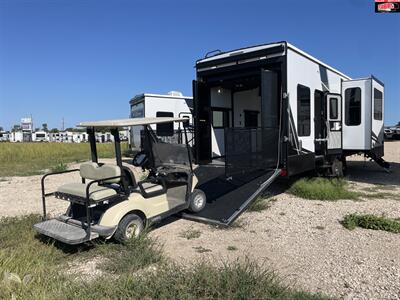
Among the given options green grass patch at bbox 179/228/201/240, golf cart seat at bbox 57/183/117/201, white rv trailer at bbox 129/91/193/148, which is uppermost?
white rv trailer at bbox 129/91/193/148

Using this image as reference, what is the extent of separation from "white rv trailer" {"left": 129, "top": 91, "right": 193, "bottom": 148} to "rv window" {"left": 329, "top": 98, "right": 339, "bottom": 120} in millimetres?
5860

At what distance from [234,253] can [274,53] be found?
398cm

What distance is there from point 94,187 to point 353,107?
7.38 meters

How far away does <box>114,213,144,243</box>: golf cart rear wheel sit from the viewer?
14.4 ft

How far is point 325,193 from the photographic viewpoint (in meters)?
7.19

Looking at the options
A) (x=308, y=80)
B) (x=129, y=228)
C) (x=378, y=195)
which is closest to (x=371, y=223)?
(x=378, y=195)

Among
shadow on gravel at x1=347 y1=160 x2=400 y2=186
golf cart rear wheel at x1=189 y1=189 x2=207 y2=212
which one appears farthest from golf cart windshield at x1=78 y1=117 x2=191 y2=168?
shadow on gravel at x1=347 y1=160 x2=400 y2=186

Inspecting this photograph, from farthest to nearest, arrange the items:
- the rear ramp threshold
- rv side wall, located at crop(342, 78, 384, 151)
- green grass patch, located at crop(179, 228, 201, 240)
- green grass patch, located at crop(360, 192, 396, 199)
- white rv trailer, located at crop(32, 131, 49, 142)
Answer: white rv trailer, located at crop(32, 131, 49, 142) < rv side wall, located at crop(342, 78, 384, 151) < green grass patch, located at crop(360, 192, 396, 199) < the rear ramp threshold < green grass patch, located at crop(179, 228, 201, 240)

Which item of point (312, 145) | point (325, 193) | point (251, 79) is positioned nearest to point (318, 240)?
point (325, 193)

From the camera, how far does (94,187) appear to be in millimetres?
4750

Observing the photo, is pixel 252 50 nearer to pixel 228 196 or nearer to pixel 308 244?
pixel 228 196

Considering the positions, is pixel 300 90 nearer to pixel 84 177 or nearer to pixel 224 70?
pixel 224 70

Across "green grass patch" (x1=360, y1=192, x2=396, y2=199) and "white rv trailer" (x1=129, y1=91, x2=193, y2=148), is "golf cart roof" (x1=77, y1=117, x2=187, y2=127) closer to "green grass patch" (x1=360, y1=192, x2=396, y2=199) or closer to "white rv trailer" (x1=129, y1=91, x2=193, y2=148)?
"green grass patch" (x1=360, y1=192, x2=396, y2=199)

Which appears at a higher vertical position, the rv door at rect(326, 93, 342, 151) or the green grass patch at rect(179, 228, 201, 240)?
the rv door at rect(326, 93, 342, 151)
